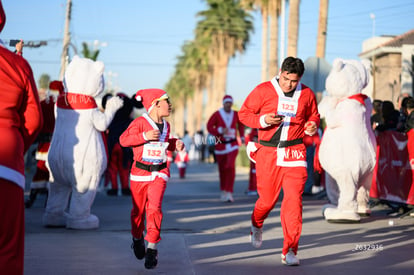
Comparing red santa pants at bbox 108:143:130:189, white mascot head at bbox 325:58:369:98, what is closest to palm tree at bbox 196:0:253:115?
red santa pants at bbox 108:143:130:189

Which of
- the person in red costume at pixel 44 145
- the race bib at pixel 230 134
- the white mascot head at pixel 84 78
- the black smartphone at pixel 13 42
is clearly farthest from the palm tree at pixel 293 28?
the black smartphone at pixel 13 42

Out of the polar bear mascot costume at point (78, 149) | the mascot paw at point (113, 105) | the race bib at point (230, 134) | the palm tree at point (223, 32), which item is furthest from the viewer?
the palm tree at point (223, 32)

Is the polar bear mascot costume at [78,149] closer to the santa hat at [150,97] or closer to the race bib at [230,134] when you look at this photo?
the santa hat at [150,97]

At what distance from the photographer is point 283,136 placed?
7430mm

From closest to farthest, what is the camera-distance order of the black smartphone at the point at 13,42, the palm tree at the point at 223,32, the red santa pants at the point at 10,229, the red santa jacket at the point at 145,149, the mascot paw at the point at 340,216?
the red santa pants at the point at 10,229 → the red santa jacket at the point at 145,149 → the black smartphone at the point at 13,42 → the mascot paw at the point at 340,216 → the palm tree at the point at 223,32

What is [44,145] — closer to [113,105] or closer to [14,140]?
[113,105]

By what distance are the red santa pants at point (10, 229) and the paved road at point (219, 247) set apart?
107 inches

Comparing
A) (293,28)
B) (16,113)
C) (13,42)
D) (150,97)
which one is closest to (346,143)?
(150,97)

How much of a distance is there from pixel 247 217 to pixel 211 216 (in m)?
0.60

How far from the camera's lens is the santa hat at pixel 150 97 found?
A: 7.46 metres

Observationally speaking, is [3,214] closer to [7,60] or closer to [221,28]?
[7,60]

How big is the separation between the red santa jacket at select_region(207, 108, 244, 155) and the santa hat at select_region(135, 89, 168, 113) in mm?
7152

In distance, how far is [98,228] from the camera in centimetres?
1014

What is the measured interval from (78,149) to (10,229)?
5.86 m
